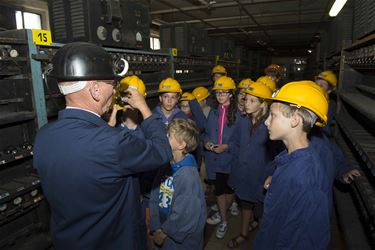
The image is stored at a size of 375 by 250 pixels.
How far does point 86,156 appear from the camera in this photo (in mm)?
1175

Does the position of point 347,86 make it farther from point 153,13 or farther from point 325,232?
point 153,13

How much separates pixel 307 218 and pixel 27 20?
5324mm

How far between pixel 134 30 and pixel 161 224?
221 centimetres

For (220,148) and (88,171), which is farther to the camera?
(220,148)

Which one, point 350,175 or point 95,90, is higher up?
point 95,90

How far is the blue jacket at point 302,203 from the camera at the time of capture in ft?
4.58

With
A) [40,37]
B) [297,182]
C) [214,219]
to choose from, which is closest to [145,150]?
[297,182]

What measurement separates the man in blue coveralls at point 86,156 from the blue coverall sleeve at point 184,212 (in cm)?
50

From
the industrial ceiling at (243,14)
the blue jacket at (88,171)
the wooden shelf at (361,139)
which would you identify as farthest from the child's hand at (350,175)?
the industrial ceiling at (243,14)

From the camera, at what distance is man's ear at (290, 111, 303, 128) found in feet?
4.87

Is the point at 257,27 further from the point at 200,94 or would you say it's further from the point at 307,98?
the point at 307,98

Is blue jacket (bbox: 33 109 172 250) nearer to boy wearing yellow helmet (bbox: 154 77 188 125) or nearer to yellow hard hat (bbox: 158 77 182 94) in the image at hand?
boy wearing yellow helmet (bbox: 154 77 188 125)

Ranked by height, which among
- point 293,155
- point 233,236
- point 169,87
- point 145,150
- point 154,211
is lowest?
point 233,236

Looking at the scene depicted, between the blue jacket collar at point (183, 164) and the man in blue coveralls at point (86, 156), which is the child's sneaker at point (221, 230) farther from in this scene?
the man in blue coveralls at point (86, 156)
